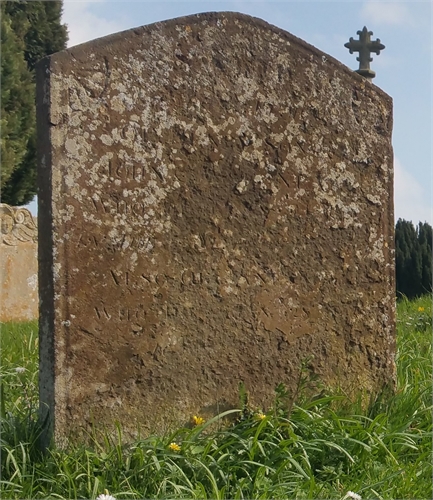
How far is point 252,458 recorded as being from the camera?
8.41 ft

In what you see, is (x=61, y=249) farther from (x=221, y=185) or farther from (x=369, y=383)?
(x=369, y=383)

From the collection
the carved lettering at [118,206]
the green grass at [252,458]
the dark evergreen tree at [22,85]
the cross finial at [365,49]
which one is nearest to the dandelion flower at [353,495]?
the green grass at [252,458]

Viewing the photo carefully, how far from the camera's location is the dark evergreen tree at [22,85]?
14.5m

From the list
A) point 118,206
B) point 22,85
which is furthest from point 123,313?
point 22,85

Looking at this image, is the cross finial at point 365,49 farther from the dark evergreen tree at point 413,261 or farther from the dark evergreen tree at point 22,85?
the dark evergreen tree at point 22,85

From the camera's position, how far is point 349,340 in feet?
10.6

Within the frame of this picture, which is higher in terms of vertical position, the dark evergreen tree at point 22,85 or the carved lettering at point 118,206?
the dark evergreen tree at point 22,85

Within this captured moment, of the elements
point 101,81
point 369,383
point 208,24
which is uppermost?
point 208,24

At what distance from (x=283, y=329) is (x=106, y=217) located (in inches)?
37.8

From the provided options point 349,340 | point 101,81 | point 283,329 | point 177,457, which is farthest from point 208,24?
point 177,457

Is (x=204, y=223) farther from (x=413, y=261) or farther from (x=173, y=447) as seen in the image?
(x=413, y=261)

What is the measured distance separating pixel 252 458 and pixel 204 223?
981 mm

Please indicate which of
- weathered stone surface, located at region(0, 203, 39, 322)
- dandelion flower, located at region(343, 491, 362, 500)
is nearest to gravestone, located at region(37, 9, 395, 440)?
dandelion flower, located at region(343, 491, 362, 500)

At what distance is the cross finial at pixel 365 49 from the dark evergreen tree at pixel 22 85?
26.7 ft
